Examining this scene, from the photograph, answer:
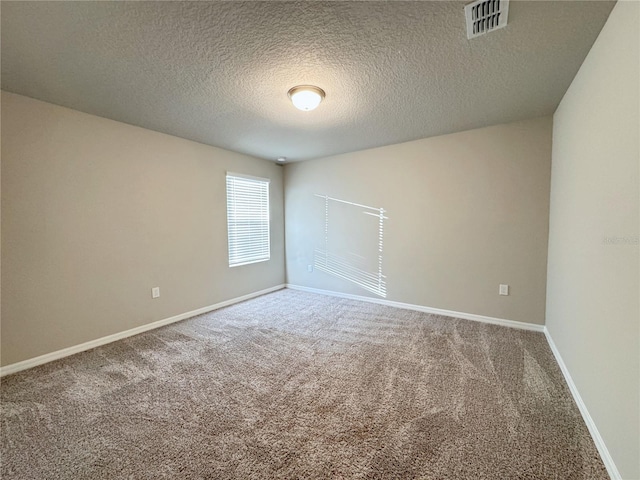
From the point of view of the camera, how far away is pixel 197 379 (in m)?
2.18

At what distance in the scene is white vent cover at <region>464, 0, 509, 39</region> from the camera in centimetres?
140

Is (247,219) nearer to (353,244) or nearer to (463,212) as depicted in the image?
(353,244)

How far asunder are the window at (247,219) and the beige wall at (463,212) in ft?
4.25

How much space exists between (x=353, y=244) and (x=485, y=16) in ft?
10.5

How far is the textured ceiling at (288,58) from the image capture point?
58.1 inches

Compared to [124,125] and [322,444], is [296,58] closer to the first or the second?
[124,125]

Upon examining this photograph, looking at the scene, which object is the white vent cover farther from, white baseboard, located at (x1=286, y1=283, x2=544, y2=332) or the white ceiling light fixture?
white baseboard, located at (x1=286, y1=283, x2=544, y2=332)

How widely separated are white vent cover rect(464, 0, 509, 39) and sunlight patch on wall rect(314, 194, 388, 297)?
2.59 meters

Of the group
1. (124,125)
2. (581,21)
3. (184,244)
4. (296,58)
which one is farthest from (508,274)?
(124,125)

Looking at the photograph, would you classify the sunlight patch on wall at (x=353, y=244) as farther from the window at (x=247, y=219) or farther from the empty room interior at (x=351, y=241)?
the window at (x=247, y=219)

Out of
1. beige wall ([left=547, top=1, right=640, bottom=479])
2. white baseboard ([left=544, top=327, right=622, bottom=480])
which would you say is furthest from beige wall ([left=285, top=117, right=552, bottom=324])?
white baseboard ([left=544, top=327, right=622, bottom=480])

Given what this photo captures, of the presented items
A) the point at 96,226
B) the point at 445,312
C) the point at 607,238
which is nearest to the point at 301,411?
the point at 607,238

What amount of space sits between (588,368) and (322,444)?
175 cm

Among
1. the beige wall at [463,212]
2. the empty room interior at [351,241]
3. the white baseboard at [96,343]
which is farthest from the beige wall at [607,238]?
the white baseboard at [96,343]
